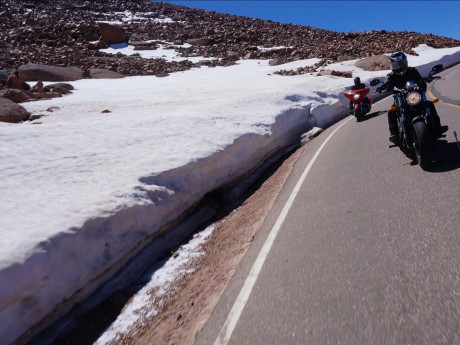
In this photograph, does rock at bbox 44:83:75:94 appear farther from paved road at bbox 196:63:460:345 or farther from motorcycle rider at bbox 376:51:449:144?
motorcycle rider at bbox 376:51:449:144

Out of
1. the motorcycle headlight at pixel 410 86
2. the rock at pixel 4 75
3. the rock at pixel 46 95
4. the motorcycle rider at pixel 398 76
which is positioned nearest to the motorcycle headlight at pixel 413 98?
the motorcycle headlight at pixel 410 86

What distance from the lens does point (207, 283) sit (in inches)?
204

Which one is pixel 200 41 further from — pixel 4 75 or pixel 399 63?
pixel 399 63

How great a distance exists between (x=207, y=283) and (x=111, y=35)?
170 feet

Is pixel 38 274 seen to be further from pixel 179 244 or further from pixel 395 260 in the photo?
pixel 395 260

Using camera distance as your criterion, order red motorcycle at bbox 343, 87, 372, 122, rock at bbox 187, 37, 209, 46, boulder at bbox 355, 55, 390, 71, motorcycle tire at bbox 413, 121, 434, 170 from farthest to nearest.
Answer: rock at bbox 187, 37, 209, 46 → boulder at bbox 355, 55, 390, 71 → red motorcycle at bbox 343, 87, 372, 122 → motorcycle tire at bbox 413, 121, 434, 170

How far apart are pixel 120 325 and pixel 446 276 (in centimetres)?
347

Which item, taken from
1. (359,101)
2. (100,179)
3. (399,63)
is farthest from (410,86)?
(359,101)

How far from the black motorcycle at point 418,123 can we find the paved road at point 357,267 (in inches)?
12.4

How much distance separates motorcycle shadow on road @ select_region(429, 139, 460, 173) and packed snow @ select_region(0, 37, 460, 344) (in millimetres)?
4374

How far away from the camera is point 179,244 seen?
22.3 ft

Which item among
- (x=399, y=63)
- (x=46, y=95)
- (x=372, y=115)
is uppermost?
(x=399, y=63)

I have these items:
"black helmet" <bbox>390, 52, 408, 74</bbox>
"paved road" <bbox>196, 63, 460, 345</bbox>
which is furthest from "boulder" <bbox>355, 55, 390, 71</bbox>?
"paved road" <bbox>196, 63, 460, 345</bbox>

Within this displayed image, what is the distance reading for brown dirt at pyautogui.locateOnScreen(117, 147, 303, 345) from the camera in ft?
14.2
